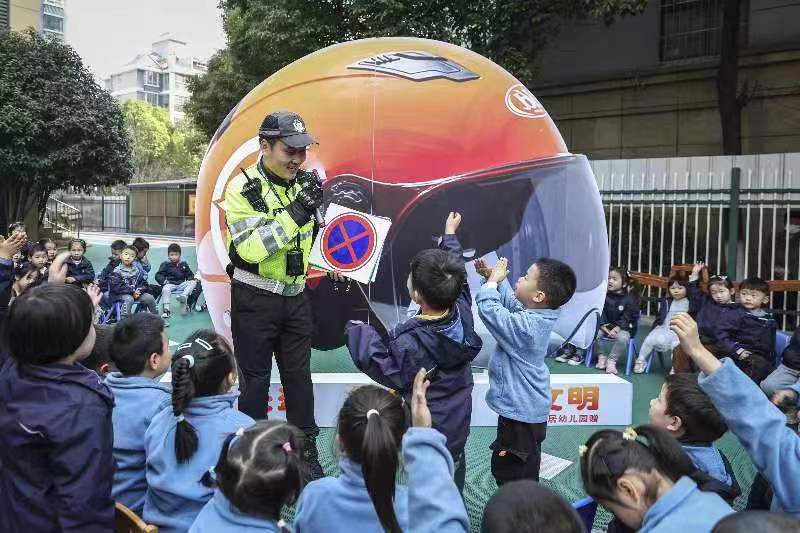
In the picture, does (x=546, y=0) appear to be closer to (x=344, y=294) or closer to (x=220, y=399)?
(x=344, y=294)

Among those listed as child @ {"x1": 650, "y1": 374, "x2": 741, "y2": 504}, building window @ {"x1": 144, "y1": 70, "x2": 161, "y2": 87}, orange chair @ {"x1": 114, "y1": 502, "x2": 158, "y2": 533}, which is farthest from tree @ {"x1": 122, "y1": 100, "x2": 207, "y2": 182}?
building window @ {"x1": 144, "y1": 70, "x2": 161, "y2": 87}

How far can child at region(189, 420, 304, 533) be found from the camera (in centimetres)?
173

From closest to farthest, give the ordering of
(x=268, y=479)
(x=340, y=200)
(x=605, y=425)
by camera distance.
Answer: (x=268, y=479), (x=340, y=200), (x=605, y=425)

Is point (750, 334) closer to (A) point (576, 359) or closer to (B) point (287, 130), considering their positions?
(A) point (576, 359)

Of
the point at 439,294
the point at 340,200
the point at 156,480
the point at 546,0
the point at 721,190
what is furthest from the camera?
the point at 546,0

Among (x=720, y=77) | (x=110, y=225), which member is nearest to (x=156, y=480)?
(x=720, y=77)

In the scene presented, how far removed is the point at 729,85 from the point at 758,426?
1065cm

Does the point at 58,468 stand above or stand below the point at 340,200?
below

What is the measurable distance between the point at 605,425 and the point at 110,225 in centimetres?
2770

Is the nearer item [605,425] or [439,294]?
[439,294]

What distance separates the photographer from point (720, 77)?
436 inches

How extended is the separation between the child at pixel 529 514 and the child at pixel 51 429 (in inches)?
45.2

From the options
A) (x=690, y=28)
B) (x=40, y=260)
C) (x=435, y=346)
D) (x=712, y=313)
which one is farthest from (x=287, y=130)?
(x=690, y=28)

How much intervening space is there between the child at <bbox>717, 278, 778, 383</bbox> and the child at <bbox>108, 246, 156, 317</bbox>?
19.5ft
